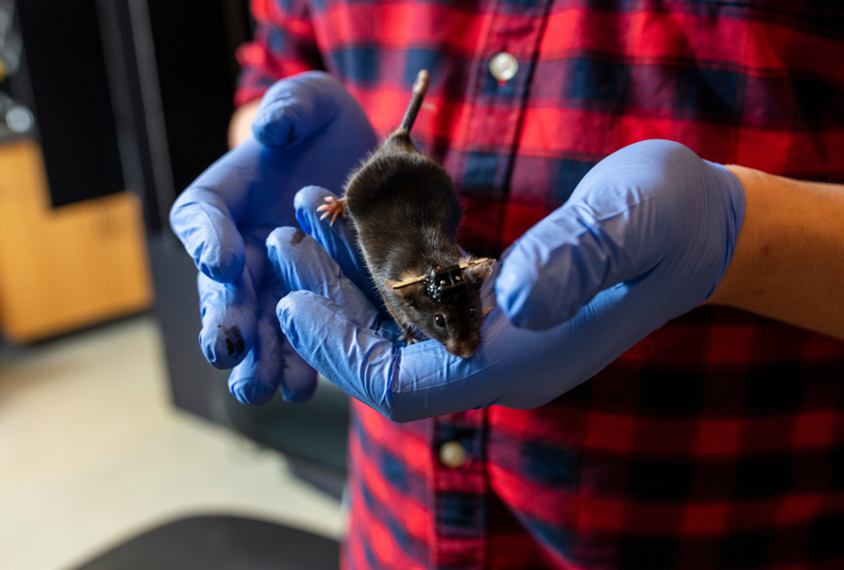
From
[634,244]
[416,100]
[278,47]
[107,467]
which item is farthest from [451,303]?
[107,467]

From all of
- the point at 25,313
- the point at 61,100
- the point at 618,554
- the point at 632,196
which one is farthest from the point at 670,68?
the point at 25,313

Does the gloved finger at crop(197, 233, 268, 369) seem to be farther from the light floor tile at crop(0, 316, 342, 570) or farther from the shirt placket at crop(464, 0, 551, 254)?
the light floor tile at crop(0, 316, 342, 570)

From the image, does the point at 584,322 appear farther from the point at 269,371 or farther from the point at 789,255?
the point at 269,371

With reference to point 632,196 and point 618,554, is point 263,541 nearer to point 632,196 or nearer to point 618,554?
point 618,554

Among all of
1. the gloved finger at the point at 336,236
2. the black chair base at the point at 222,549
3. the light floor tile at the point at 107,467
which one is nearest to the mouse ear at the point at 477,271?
the gloved finger at the point at 336,236

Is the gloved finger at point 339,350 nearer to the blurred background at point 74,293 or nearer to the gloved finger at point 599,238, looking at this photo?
the gloved finger at point 599,238

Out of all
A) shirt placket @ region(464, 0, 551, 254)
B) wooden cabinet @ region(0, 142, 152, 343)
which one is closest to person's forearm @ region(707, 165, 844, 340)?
shirt placket @ region(464, 0, 551, 254)

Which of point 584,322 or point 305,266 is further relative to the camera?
point 305,266

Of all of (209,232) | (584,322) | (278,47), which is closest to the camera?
(584,322)
